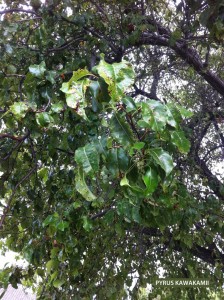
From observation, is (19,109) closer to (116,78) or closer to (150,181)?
(116,78)

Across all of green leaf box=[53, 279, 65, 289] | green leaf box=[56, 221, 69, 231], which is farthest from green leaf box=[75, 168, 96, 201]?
green leaf box=[53, 279, 65, 289]

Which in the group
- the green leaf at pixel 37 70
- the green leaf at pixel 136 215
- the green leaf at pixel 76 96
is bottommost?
the green leaf at pixel 136 215

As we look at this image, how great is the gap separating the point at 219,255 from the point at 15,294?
8.42 metres

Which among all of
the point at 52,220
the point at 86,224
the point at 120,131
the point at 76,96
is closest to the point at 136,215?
the point at 86,224

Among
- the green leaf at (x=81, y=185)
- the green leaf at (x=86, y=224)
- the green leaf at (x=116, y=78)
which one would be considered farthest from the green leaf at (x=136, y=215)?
the green leaf at (x=116, y=78)

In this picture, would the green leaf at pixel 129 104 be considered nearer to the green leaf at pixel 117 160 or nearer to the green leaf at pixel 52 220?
the green leaf at pixel 117 160

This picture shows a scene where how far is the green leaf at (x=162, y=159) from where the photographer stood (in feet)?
3.21

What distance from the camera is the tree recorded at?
105cm

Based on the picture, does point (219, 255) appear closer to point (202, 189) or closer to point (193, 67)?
point (202, 189)

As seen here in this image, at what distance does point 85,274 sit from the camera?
2.70m

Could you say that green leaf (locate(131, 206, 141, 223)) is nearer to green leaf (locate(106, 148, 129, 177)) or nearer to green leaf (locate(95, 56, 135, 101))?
green leaf (locate(106, 148, 129, 177))

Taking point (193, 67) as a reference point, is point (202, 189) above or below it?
below

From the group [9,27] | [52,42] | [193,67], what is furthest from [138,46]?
[9,27]

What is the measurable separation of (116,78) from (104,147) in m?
0.22
